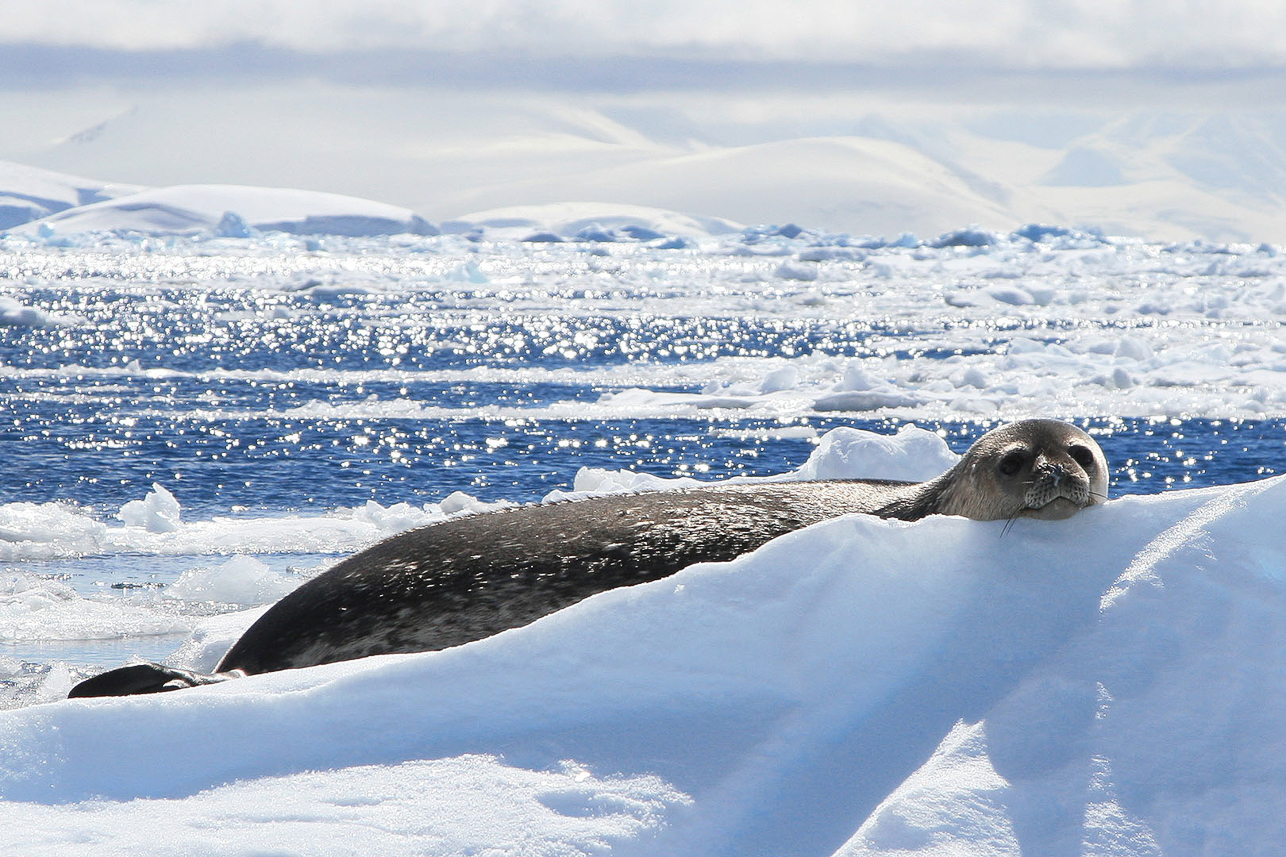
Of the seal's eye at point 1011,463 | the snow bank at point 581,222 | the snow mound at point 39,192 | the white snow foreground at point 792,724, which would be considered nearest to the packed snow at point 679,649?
the white snow foreground at point 792,724

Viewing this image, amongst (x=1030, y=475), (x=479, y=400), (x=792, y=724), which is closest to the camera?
(x=792, y=724)

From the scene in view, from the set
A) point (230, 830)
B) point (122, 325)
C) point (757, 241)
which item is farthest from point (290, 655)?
point (757, 241)

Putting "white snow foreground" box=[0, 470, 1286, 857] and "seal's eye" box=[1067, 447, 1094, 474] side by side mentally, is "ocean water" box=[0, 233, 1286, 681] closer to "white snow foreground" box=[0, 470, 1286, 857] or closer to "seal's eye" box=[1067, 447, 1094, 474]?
"white snow foreground" box=[0, 470, 1286, 857]

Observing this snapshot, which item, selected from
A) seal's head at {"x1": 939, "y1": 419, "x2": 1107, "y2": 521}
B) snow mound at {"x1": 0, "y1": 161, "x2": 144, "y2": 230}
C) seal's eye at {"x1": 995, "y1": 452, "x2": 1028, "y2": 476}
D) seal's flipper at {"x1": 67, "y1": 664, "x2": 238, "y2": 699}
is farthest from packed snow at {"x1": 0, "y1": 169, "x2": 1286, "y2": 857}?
snow mound at {"x1": 0, "y1": 161, "x2": 144, "y2": 230}

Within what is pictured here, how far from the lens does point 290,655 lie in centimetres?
414

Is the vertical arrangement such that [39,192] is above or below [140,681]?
above

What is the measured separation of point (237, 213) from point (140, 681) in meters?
125

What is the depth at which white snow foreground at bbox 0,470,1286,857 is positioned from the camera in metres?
2.26

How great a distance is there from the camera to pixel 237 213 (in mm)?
121562

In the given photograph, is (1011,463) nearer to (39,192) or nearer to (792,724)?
(792,724)

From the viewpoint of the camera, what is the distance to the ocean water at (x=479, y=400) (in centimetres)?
908

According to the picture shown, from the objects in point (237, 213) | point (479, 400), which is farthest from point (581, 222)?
point (479, 400)

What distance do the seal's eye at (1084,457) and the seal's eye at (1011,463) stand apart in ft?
0.50

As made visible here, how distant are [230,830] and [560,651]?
0.75 m
